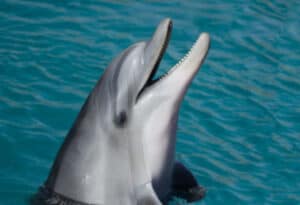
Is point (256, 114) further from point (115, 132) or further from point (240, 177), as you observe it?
point (115, 132)

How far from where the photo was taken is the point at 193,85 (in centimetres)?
1037

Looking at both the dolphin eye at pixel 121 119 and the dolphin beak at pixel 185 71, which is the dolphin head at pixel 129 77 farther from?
the dolphin beak at pixel 185 71

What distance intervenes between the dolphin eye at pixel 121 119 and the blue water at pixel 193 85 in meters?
1.72

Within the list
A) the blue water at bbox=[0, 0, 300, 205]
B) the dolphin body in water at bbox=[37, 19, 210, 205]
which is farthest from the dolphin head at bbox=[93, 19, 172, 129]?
the blue water at bbox=[0, 0, 300, 205]

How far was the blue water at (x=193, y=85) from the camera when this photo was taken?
8.49 metres

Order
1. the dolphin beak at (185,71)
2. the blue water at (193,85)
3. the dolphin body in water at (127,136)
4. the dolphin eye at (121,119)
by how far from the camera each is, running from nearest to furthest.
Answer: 1. the dolphin beak at (185,71)
2. the dolphin body in water at (127,136)
3. the dolphin eye at (121,119)
4. the blue water at (193,85)

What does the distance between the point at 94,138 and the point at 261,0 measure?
26.5ft

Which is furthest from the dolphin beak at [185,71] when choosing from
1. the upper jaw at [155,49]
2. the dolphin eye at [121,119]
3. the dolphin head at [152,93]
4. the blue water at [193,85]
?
the blue water at [193,85]

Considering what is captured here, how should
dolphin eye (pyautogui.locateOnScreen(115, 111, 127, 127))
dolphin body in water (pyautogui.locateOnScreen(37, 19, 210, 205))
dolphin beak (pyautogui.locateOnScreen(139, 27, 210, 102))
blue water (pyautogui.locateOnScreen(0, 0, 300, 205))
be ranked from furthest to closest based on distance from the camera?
1. blue water (pyautogui.locateOnScreen(0, 0, 300, 205))
2. dolphin eye (pyautogui.locateOnScreen(115, 111, 127, 127))
3. dolphin body in water (pyautogui.locateOnScreen(37, 19, 210, 205))
4. dolphin beak (pyautogui.locateOnScreen(139, 27, 210, 102))

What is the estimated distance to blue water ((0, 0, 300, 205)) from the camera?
334 inches

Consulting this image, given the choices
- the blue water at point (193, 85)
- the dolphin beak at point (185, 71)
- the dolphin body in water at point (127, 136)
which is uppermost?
the dolphin beak at point (185, 71)

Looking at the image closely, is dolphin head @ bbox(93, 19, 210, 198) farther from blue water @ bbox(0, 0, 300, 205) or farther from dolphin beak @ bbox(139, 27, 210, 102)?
blue water @ bbox(0, 0, 300, 205)

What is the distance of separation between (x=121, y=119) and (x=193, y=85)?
4154 mm

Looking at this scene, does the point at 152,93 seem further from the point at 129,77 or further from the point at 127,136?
the point at 127,136
